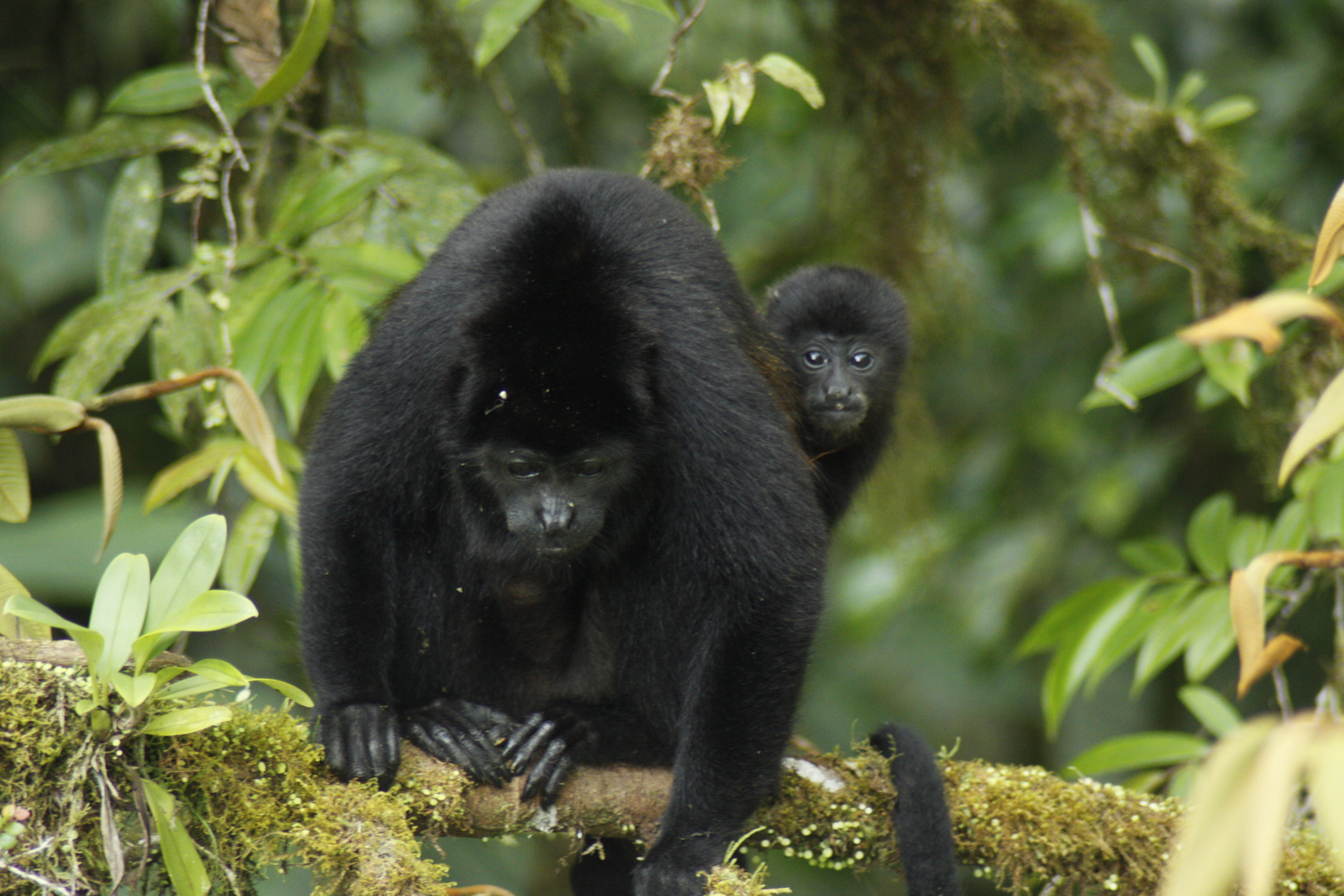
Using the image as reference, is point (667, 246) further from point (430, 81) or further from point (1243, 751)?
point (1243, 751)

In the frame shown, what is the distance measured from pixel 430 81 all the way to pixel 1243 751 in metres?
3.46

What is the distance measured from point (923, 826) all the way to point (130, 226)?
8.03ft

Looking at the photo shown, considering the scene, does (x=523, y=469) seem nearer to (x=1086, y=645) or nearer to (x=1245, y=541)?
(x=1086, y=645)

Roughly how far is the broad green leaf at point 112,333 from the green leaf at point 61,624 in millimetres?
1206

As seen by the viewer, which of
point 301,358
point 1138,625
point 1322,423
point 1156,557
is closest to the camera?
point 1322,423

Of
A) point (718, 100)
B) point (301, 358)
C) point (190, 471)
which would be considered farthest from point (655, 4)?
point (190, 471)

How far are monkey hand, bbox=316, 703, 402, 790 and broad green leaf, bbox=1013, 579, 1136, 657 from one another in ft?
6.28

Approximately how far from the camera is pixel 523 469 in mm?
2561

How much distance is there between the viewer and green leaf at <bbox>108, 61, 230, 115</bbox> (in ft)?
10.1

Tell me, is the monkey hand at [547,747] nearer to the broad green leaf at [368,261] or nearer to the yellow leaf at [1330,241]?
the broad green leaf at [368,261]

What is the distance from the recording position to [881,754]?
248 centimetres

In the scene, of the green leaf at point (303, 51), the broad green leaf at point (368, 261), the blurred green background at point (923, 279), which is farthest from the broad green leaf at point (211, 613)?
the blurred green background at point (923, 279)

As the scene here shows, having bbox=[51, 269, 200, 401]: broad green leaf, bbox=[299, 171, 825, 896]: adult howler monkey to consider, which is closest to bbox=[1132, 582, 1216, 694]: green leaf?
bbox=[299, 171, 825, 896]: adult howler monkey

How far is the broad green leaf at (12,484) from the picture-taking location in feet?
6.98
